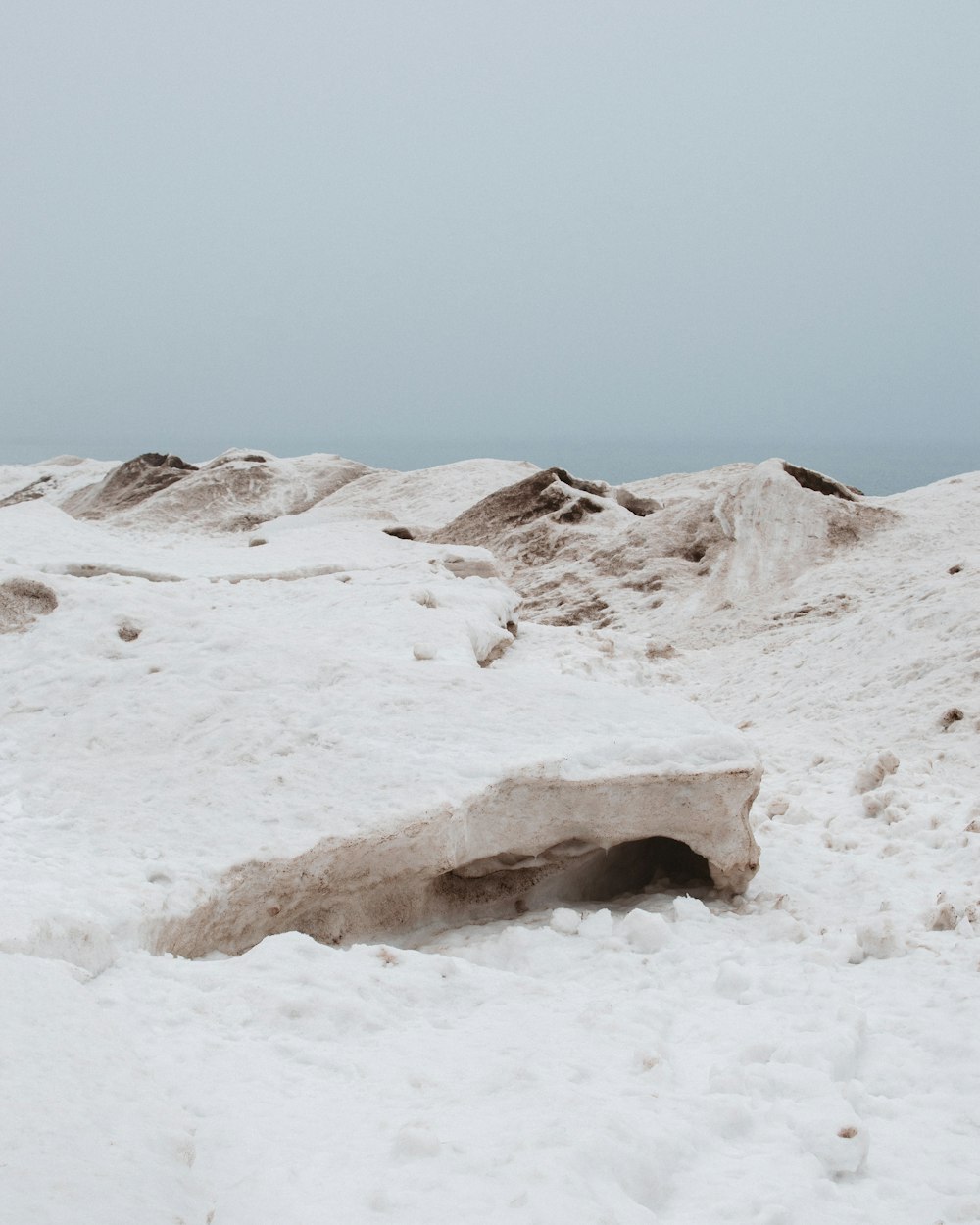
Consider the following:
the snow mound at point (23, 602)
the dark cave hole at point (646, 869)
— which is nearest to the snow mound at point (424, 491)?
the snow mound at point (23, 602)

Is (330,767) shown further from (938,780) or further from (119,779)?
(938,780)

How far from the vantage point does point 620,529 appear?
16.3 metres

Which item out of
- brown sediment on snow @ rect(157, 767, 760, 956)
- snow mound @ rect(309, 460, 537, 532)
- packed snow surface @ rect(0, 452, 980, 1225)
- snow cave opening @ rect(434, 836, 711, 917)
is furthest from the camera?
snow mound @ rect(309, 460, 537, 532)

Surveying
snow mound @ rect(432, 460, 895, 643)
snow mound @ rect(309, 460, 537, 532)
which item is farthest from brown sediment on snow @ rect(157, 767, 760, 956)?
A: snow mound @ rect(309, 460, 537, 532)

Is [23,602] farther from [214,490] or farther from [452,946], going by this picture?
[214,490]

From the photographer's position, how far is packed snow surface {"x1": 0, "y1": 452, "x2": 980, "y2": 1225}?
270cm

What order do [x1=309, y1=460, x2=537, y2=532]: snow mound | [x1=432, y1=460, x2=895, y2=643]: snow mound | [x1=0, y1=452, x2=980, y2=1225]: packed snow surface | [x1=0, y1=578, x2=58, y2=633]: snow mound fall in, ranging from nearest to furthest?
[x1=0, y1=452, x2=980, y2=1225]: packed snow surface, [x1=0, y1=578, x2=58, y2=633]: snow mound, [x1=432, y1=460, x2=895, y2=643]: snow mound, [x1=309, y1=460, x2=537, y2=532]: snow mound

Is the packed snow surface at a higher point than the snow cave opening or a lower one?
higher

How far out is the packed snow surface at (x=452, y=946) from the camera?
2701 millimetres

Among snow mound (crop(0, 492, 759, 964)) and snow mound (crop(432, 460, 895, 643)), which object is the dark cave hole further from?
snow mound (crop(432, 460, 895, 643))

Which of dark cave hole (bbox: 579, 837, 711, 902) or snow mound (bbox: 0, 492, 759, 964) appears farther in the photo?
dark cave hole (bbox: 579, 837, 711, 902)

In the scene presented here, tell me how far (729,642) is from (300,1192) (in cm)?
950

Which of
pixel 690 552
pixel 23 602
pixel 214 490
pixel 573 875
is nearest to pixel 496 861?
pixel 573 875

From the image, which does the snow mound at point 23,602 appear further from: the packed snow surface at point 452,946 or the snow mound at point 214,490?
the snow mound at point 214,490
